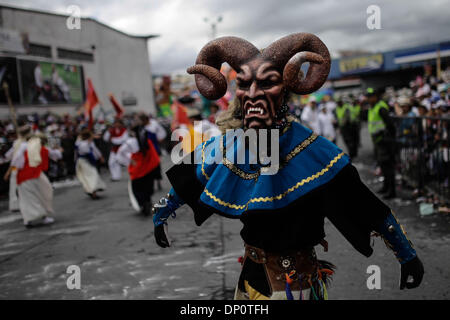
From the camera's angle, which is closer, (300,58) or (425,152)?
(300,58)

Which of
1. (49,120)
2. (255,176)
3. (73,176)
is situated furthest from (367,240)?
(49,120)

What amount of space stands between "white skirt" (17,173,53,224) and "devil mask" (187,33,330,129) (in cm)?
675

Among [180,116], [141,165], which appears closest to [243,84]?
[141,165]

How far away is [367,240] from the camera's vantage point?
2.10m

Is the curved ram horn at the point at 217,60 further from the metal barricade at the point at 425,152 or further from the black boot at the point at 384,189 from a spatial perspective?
the black boot at the point at 384,189

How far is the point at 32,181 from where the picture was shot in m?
8.12

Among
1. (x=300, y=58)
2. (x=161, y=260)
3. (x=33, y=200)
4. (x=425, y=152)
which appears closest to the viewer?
(x=300, y=58)

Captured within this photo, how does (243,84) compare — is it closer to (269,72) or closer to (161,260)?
(269,72)

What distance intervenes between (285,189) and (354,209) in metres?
0.36

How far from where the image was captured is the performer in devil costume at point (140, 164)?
8.05 m

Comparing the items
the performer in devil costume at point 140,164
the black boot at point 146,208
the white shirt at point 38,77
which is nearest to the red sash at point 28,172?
the performer in devil costume at point 140,164

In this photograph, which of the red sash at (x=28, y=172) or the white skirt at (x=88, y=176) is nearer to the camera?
the red sash at (x=28, y=172)

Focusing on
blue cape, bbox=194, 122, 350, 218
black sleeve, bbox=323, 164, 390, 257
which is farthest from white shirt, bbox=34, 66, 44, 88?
black sleeve, bbox=323, 164, 390, 257

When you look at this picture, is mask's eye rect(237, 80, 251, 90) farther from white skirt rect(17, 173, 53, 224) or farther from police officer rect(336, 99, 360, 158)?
police officer rect(336, 99, 360, 158)
